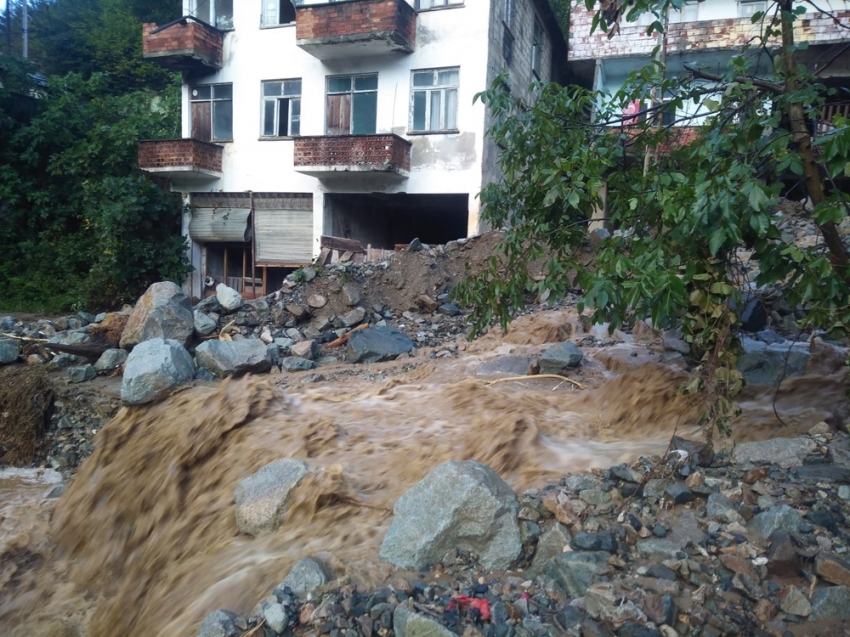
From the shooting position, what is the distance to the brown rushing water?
410 cm

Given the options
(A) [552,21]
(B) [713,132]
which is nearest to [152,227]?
(A) [552,21]

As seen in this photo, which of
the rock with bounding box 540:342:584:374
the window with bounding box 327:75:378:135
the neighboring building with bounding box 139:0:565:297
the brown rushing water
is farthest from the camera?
the window with bounding box 327:75:378:135

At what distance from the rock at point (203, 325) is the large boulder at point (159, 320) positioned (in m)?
0.08

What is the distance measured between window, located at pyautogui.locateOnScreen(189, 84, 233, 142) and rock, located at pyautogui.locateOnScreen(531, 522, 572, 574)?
1491cm

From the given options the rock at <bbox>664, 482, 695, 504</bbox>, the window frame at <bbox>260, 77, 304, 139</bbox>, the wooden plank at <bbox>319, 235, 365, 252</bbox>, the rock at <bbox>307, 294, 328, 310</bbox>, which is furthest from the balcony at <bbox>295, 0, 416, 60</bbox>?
the rock at <bbox>664, 482, 695, 504</bbox>

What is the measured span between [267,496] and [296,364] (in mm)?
4716

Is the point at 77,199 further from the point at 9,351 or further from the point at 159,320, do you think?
the point at 159,320

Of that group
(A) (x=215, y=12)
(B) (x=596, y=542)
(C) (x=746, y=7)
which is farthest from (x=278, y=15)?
(B) (x=596, y=542)

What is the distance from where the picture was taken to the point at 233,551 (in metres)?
4.22

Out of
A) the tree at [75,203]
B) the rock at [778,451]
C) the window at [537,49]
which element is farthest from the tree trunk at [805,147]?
the tree at [75,203]

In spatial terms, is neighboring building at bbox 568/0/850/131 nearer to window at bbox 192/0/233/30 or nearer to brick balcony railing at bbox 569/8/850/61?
brick balcony railing at bbox 569/8/850/61

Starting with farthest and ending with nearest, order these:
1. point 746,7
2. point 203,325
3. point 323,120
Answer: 1. point 746,7
2. point 323,120
3. point 203,325

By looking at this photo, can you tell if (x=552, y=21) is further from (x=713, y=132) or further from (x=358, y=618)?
(x=358, y=618)

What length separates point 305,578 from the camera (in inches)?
130
